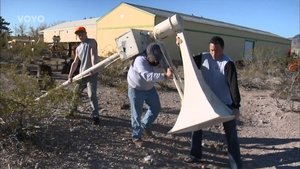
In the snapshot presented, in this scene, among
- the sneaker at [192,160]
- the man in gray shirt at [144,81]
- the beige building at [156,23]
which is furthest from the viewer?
the beige building at [156,23]

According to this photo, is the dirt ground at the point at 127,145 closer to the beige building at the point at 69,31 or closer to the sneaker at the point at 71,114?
the sneaker at the point at 71,114

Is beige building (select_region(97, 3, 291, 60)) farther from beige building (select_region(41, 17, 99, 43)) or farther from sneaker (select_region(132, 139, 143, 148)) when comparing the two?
sneaker (select_region(132, 139, 143, 148))

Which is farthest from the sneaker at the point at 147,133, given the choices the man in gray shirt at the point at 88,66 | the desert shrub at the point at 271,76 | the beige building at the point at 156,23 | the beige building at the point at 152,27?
the beige building at the point at 156,23

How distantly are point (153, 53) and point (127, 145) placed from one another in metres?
1.44

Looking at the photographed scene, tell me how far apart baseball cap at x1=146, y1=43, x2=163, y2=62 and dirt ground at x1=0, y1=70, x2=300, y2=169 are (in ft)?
4.31

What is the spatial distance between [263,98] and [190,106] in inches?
299

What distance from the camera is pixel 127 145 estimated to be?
20.0ft

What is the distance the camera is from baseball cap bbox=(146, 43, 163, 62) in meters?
5.57

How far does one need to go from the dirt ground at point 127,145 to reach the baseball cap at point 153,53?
1315 mm

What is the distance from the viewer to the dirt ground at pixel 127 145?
524 centimetres

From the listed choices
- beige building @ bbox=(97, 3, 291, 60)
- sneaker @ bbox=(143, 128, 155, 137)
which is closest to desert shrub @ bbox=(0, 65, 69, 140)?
sneaker @ bbox=(143, 128, 155, 137)

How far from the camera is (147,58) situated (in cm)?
565

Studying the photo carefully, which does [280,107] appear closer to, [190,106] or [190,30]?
[190,106]

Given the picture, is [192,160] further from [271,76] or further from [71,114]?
[271,76]
